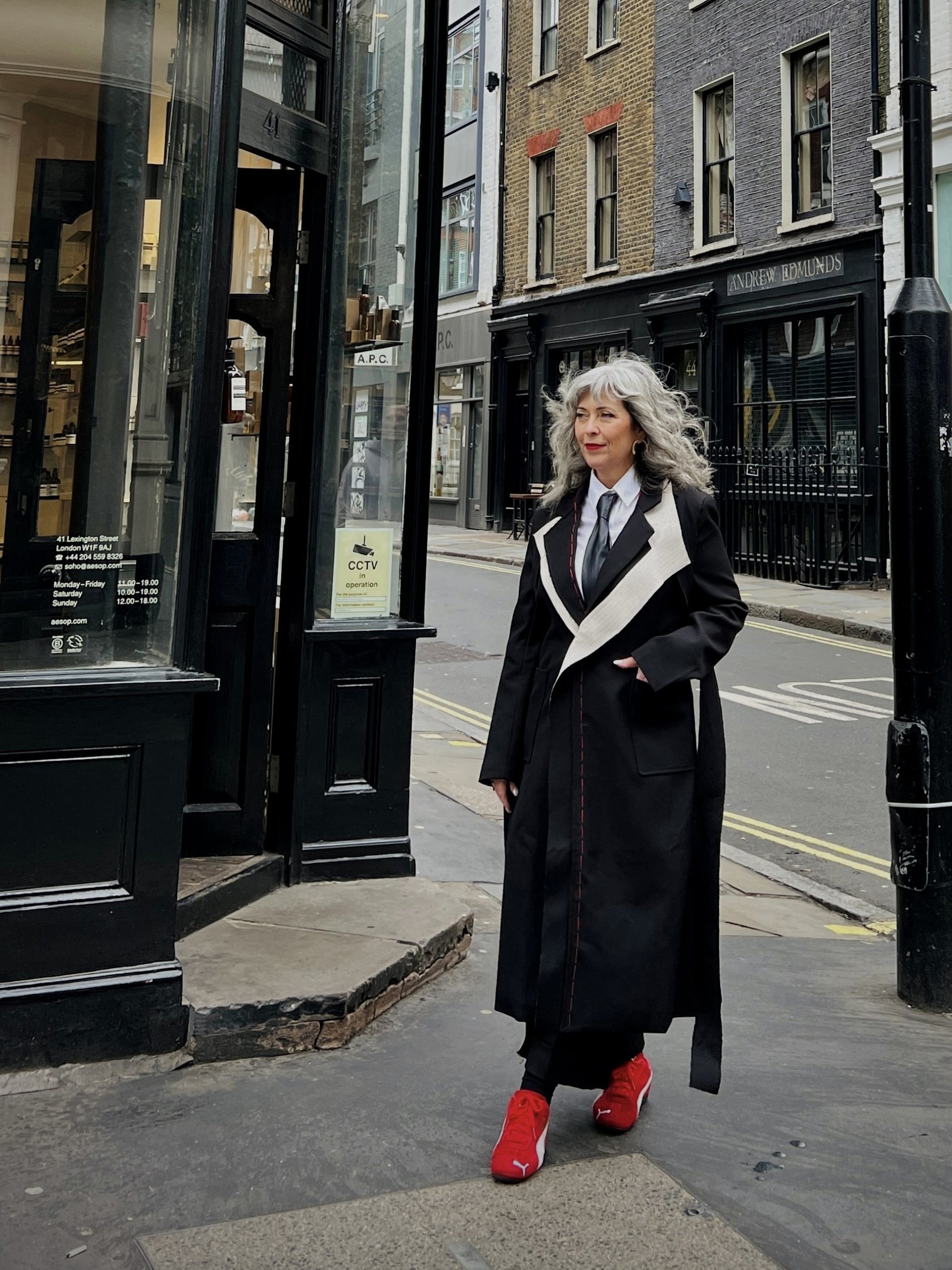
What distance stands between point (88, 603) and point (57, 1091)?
4.28 feet

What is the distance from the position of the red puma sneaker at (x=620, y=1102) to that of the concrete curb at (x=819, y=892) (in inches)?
96.5

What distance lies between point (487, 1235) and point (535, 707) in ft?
3.97

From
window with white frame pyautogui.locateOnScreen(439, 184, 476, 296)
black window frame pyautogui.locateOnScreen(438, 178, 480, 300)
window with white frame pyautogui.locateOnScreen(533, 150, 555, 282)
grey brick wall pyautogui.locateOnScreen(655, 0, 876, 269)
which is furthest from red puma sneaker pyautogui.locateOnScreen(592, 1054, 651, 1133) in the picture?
window with white frame pyautogui.locateOnScreen(439, 184, 476, 296)

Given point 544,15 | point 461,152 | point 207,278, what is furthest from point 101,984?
point 461,152

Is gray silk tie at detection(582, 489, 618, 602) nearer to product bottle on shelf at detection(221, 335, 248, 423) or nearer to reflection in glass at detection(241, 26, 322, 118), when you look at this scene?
product bottle on shelf at detection(221, 335, 248, 423)

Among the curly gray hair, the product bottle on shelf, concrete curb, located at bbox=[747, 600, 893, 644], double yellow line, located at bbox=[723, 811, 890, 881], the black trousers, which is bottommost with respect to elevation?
the black trousers

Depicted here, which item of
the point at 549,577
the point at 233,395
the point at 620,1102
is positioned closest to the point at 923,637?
the point at 549,577

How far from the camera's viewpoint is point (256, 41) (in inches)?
178

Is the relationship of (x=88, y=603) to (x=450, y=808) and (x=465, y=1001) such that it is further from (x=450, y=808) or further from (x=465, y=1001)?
(x=450, y=808)

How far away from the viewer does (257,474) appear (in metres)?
4.82

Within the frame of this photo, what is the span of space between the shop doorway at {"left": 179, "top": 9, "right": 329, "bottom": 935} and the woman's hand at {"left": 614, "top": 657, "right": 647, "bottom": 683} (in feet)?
6.56

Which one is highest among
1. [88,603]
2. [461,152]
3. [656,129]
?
[461,152]

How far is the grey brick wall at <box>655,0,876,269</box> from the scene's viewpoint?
17.4 metres

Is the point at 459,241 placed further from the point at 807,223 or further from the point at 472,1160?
the point at 472,1160
